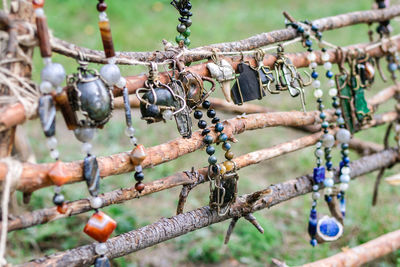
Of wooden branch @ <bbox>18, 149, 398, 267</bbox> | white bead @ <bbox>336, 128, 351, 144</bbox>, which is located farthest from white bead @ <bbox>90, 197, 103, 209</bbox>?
white bead @ <bbox>336, 128, 351, 144</bbox>

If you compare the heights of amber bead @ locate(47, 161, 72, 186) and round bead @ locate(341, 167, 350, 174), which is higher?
amber bead @ locate(47, 161, 72, 186)

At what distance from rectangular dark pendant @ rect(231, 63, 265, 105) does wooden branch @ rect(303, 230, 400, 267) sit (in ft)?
2.34

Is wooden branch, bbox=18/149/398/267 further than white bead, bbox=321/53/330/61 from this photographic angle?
No

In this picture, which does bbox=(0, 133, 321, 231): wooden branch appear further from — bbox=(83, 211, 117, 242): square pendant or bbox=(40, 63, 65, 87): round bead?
bbox=(40, 63, 65, 87): round bead

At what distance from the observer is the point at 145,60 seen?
1278 mm

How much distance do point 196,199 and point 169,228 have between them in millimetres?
1482

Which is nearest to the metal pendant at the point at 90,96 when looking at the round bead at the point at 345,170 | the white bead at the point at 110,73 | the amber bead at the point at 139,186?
the white bead at the point at 110,73

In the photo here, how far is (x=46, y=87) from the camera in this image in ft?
3.34

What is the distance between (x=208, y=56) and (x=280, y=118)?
44 centimetres

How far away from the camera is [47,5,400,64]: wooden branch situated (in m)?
1.10

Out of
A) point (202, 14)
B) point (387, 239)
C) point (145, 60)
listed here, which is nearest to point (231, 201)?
point (145, 60)

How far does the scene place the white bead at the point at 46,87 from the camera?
40.0 inches

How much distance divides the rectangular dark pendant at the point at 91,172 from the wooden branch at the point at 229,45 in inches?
10.2

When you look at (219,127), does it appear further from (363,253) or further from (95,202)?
(363,253)
